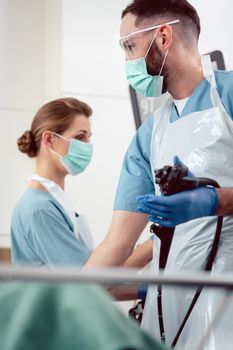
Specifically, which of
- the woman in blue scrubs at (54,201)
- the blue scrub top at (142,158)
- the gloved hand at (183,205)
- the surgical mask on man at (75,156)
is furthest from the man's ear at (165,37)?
the surgical mask on man at (75,156)

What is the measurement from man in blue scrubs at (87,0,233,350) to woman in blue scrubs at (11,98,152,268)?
0.30 m

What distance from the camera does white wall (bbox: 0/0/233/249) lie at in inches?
110

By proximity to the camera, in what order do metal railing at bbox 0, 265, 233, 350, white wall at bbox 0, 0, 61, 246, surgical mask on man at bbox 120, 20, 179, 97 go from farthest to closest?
white wall at bbox 0, 0, 61, 246
surgical mask on man at bbox 120, 20, 179, 97
metal railing at bbox 0, 265, 233, 350

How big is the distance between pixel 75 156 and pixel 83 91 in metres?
0.67

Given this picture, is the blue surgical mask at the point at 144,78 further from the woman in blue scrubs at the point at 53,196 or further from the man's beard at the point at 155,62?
the woman in blue scrubs at the point at 53,196

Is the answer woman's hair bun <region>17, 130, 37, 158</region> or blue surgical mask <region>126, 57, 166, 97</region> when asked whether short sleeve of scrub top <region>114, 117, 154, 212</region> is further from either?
woman's hair bun <region>17, 130, 37, 158</region>

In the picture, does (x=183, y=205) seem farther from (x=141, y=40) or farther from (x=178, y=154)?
(x=141, y=40)

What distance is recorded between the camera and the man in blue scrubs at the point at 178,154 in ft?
4.34

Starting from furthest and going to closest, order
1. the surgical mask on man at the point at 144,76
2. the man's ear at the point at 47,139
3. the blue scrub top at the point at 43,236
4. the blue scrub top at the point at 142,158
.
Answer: the man's ear at the point at 47,139 < the blue scrub top at the point at 43,236 < the surgical mask on man at the point at 144,76 < the blue scrub top at the point at 142,158

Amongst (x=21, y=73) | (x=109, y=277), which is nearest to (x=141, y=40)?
(x=109, y=277)

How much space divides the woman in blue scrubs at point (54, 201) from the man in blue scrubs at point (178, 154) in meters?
0.30

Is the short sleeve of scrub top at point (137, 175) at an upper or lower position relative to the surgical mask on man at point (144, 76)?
lower

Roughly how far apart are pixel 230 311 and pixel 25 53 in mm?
2171

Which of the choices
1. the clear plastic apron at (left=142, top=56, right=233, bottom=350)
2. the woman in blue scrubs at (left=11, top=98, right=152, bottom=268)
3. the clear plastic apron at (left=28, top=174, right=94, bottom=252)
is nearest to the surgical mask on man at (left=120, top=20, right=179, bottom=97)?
the clear plastic apron at (left=142, top=56, right=233, bottom=350)
